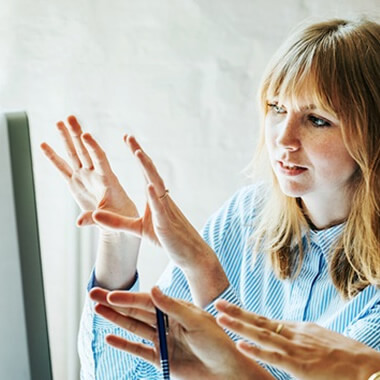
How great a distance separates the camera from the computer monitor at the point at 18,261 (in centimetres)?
109

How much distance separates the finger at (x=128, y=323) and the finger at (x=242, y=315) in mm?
157

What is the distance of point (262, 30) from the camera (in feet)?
5.95

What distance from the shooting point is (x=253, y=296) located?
1.48 meters

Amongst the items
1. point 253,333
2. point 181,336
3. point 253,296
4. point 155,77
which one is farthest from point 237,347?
point 155,77

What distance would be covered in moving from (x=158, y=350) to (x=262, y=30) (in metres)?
0.95

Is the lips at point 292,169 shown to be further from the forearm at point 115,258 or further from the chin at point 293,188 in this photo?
the forearm at point 115,258

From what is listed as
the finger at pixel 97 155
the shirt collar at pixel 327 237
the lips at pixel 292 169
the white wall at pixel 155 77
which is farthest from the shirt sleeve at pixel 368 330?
the white wall at pixel 155 77

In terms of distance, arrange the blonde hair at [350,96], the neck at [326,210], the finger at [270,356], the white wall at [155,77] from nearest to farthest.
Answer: the finger at [270,356] < the blonde hair at [350,96] < the neck at [326,210] < the white wall at [155,77]

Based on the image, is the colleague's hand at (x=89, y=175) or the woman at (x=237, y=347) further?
the colleague's hand at (x=89, y=175)

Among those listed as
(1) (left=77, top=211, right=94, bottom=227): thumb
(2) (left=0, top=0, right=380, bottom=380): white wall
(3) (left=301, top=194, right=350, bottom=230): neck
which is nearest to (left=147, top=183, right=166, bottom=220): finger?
Result: (1) (left=77, top=211, right=94, bottom=227): thumb

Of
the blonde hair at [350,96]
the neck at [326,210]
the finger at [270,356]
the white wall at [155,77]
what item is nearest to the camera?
the finger at [270,356]

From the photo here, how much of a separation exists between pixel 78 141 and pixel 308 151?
0.39 meters

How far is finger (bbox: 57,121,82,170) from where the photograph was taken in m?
1.30

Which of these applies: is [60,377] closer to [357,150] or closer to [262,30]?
[262,30]
